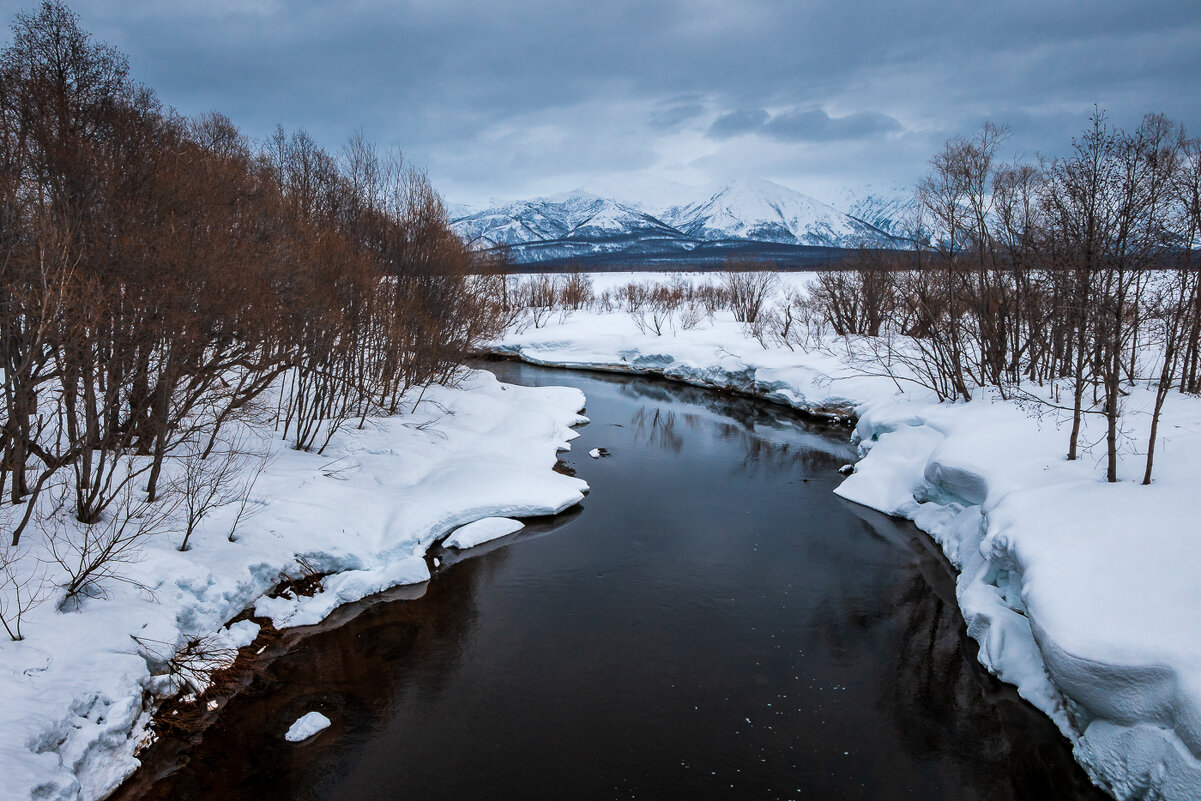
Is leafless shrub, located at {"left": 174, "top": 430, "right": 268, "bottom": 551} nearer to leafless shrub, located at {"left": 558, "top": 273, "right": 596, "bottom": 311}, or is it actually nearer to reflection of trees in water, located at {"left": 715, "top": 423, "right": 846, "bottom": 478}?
reflection of trees in water, located at {"left": 715, "top": 423, "right": 846, "bottom": 478}

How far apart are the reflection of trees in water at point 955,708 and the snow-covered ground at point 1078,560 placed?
264 mm

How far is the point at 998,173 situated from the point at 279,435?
1974cm

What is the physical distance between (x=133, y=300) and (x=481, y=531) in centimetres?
736

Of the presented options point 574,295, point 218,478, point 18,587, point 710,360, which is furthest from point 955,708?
point 574,295

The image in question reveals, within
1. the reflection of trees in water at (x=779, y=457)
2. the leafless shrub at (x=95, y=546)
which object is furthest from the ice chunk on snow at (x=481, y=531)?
the reflection of trees in water at (x=779, y=457)

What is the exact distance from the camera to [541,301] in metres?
52.8

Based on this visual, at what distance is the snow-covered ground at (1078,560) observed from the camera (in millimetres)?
6707

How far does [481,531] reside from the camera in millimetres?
13750

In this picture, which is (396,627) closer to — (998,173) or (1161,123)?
(1161,123)

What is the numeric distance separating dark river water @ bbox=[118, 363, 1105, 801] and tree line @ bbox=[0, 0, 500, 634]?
3507 mm

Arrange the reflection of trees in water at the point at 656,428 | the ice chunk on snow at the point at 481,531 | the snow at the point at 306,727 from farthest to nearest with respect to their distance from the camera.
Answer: the reflection of trees in water at the point at 656,428, the ice chunk on snow at the point at 481,531, the snow at the point at 306,727

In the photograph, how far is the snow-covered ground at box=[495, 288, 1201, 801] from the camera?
6.71 metres

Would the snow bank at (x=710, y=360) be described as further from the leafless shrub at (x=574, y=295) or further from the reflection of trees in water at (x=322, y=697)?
the reflection of trees in water at (x=322, y=697)

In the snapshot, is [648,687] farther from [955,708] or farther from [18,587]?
[18,587]
